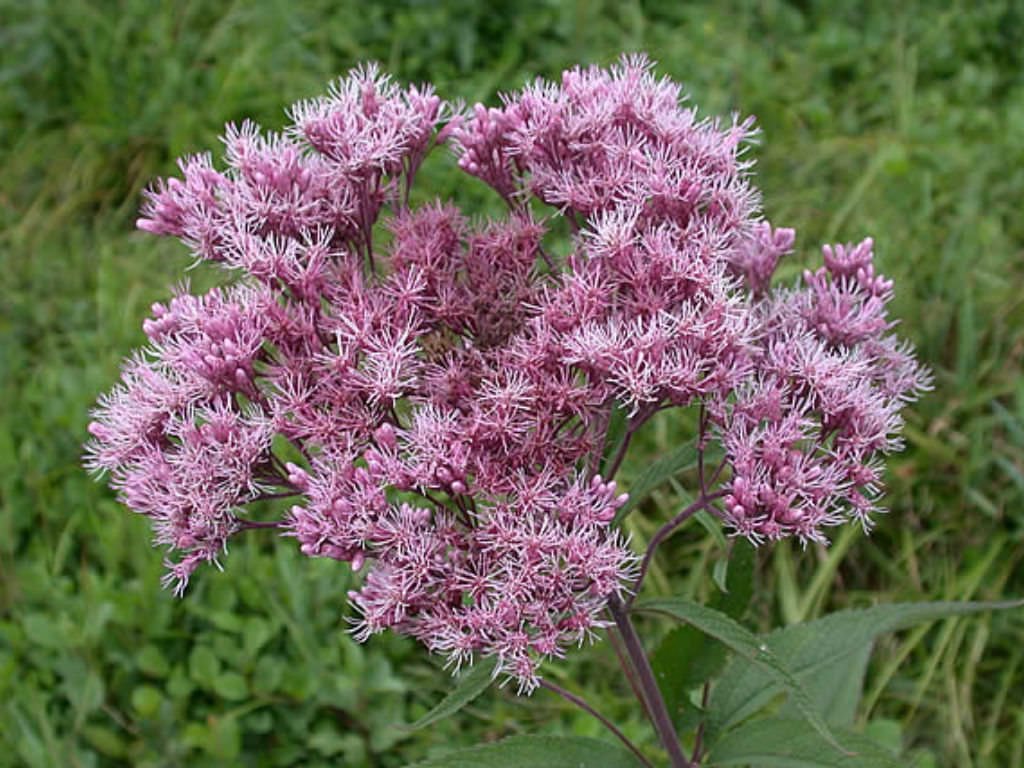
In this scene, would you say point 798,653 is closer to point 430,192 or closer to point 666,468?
point 666,468

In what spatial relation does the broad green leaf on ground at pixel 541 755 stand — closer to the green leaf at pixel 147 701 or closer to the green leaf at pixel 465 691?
the green leaf at pixel 465 691

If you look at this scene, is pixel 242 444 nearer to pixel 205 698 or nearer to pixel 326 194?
pixel 326 194

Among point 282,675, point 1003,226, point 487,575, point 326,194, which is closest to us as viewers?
point 487,575

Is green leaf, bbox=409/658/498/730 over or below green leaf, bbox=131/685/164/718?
over

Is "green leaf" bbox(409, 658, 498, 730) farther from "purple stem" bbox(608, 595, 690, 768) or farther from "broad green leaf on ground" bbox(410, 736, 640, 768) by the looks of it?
"purple stem" bbox(608, 595, 690, 768)

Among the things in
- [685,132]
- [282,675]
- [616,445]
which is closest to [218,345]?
[616,445]

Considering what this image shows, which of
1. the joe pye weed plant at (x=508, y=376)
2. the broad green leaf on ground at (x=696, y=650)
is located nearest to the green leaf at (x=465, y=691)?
the joe pye weed plant at (x=508, y=376)

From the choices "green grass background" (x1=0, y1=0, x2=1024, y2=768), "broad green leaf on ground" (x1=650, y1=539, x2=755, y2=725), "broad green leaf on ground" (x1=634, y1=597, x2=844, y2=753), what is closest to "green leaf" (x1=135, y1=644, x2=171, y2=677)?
"green grass background" (x1=0, y1=0, x2=1024, y2=768)
